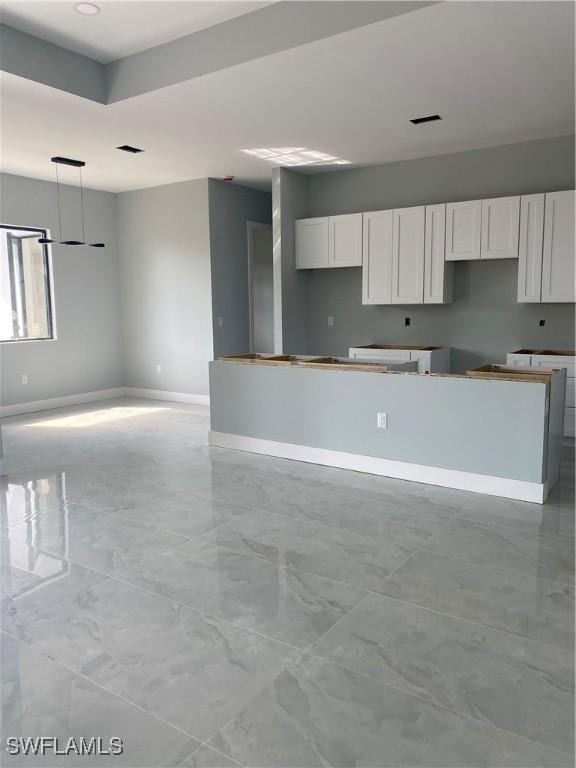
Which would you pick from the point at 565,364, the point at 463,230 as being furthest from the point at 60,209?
the point at 565,364

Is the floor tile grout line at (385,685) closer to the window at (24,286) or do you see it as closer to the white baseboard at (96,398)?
the white baseboard at (96,398)

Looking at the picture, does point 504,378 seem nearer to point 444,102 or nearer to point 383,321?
point 444,102

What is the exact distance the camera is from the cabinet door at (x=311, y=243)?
6680 mm

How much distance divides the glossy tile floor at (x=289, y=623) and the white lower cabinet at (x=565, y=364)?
1.30 metres

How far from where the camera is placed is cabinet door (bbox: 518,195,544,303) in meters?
5.33

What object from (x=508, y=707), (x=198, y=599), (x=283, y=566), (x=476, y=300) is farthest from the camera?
→ (x=476, y=300)

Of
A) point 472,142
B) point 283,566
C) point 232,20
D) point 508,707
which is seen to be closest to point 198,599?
point 283,566

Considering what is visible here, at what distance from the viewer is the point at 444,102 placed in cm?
441

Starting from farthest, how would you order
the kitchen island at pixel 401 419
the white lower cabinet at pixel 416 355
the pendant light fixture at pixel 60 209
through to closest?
1. the pendant light fixture at pixel 60 209
2. the white lower cabinet at pixel 416 355
3. the kitchen island at pixel 401 419

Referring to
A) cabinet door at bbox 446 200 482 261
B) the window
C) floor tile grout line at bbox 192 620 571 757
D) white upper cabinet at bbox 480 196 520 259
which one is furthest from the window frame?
floor tile grout line at bbox 192 620 571 757

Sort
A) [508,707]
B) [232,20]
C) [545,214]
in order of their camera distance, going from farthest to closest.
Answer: [545,214] < [232,20] < [508,707]

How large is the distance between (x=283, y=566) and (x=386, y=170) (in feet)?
16.3

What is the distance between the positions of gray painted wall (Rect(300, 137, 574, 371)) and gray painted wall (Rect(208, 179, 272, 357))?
1.02m

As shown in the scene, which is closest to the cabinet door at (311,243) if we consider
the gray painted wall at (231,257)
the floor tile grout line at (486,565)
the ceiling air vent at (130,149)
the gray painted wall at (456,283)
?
the gray painted wall at (456,283)
